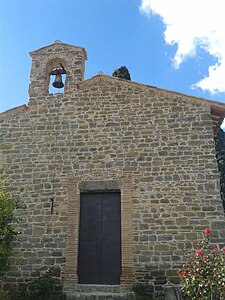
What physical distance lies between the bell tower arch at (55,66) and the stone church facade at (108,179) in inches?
1.8

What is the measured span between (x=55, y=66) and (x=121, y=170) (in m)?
4.54

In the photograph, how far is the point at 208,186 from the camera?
31.2ft

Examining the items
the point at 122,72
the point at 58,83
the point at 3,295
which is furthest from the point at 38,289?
the point at 122,72

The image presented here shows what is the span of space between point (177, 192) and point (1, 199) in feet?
15.3

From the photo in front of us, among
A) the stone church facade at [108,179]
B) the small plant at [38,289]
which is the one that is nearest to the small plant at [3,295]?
the small plant at [38,289]

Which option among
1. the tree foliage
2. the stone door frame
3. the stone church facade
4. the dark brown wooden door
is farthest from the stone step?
the tree foliage

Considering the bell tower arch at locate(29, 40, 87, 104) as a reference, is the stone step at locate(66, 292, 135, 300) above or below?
below

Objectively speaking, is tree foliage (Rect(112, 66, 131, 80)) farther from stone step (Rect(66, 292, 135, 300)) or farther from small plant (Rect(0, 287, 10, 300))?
small plant (Rect(0, 287, 10, 300))

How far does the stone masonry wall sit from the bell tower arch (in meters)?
0.30

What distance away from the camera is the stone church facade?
9148 millimetres

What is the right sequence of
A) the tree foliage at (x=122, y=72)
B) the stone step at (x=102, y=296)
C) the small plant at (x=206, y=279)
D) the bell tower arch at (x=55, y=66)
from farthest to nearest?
the tree foliage at (x=122, y=72) → the bell tower arch at (x=55, y=66) → the stone step at (x=102, y=296) → the small plant at (x=206, y=279)

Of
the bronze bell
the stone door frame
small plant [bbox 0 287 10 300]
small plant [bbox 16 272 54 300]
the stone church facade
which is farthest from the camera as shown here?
the bronze bell

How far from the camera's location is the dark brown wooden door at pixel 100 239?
9.21 m

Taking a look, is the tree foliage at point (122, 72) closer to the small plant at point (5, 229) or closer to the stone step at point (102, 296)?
the small plant at point (5, 229)
